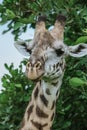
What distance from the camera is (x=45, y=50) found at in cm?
772

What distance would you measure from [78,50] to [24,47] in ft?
2.59

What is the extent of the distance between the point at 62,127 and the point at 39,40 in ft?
8.09

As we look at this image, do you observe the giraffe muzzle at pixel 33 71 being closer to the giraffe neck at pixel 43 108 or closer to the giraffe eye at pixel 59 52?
the giraffe eye at pixel 59 52

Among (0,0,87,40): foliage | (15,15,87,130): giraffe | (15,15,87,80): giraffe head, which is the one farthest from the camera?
(0,0,87,40): foliage

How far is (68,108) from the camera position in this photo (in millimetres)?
9945

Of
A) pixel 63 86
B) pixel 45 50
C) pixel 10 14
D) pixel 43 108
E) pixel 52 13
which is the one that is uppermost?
pixel 45 50

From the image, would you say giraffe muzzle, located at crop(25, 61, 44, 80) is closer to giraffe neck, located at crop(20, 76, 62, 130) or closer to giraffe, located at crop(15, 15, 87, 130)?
giraffe, located at crop(15, 15, 87, 130)

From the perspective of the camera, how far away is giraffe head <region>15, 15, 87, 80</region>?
7270mm

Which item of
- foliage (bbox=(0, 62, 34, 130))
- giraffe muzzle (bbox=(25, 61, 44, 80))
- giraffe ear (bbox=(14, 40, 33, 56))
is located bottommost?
foliage (bbox=(0, 62, 34, 130))

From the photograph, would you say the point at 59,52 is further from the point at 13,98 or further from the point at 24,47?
the point at 13,98

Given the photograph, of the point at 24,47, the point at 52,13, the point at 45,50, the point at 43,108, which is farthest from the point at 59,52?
the point at 52,13

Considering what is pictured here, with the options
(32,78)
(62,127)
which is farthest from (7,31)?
(32,78)

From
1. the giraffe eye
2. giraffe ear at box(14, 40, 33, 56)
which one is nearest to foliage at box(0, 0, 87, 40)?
giraffe ear at box(14, 40, 33, 56)

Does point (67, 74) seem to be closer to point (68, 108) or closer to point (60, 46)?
point (68, 108)
